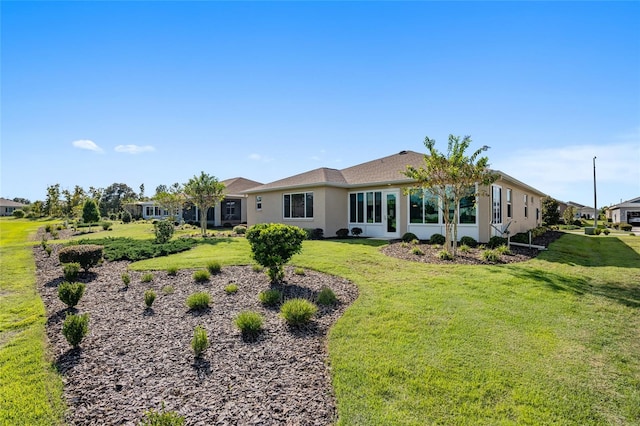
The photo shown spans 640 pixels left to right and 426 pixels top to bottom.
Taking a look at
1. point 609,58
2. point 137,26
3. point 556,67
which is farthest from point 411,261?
point 137,26

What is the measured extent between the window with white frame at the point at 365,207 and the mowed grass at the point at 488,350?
9.47 m

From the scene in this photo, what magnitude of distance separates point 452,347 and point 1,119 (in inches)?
497

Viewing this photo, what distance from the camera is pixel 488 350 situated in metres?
4.47

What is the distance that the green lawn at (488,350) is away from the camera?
3377mm

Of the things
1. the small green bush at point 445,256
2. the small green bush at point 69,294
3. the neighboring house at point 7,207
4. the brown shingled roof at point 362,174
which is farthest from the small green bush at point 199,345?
the neighboring house at point 7,207

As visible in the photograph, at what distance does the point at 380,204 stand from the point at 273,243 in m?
11.0

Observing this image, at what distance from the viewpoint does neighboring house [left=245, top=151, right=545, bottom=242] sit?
1463cm

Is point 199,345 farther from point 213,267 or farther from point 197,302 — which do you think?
point 213,267

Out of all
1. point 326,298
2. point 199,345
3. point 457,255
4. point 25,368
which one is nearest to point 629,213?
point 457,255

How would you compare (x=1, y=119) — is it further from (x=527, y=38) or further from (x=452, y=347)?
(x=527, y=38)

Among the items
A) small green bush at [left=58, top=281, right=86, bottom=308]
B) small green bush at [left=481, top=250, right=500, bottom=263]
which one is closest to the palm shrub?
small green bush at [left=58, top=281, right=86, bottom=308]

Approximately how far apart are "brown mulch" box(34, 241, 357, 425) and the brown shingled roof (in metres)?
11.2

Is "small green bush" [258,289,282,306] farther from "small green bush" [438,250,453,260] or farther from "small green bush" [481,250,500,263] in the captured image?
"small green bush" [481,250,500,263]

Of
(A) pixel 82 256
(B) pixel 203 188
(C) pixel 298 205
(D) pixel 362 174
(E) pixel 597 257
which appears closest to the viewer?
(A) pixel 82 256
